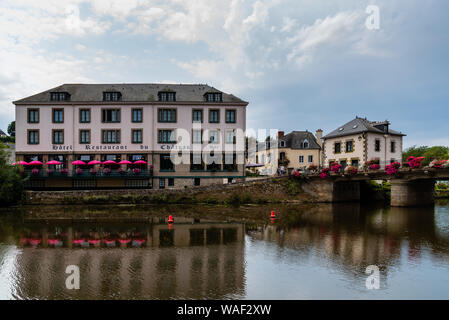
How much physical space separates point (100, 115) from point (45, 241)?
83.2 feet

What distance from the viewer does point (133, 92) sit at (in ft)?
131

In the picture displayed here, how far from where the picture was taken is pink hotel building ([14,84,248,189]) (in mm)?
37719

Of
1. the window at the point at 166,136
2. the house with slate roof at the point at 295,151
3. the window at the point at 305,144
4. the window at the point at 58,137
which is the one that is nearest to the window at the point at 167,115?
the window at the point at 166,136

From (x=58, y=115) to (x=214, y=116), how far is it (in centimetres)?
2046

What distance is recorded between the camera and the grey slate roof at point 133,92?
3853cm

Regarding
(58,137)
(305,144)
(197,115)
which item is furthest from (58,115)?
(305,144)

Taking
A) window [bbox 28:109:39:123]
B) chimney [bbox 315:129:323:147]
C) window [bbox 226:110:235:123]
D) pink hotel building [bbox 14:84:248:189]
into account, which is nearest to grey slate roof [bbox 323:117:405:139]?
chimney [bbox 315:129:323:147]

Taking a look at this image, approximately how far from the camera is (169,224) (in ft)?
69.1

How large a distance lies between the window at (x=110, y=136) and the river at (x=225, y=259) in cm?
1736

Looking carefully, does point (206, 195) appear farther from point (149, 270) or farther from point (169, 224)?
point (149, 270)

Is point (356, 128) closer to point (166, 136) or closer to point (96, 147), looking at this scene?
point (166, 136)

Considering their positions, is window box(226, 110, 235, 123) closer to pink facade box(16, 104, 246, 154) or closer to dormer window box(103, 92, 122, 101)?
pink facade box(16, 104, 246, 154)

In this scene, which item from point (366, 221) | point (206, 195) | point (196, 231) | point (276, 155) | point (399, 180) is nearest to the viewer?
point (196, 231)
